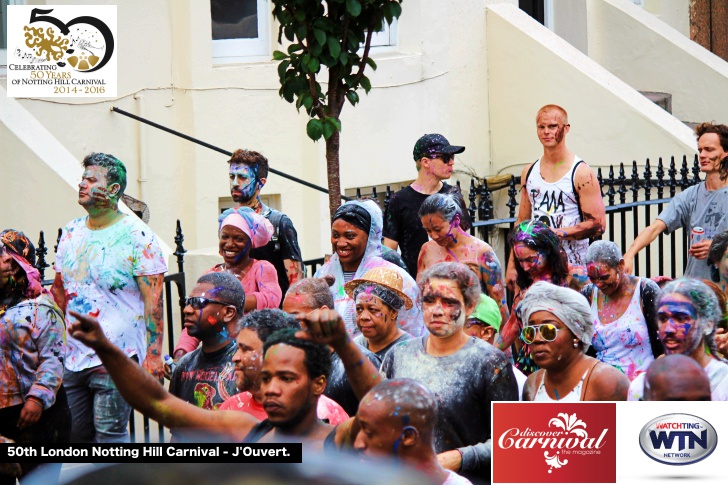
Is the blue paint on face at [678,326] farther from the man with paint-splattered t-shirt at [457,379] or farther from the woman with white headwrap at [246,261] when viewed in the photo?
the woman with white headwrap at [246,261]

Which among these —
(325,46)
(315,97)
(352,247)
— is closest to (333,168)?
(315,97)

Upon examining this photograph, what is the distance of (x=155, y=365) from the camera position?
22.2 ft

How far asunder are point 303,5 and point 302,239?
363 centimetres

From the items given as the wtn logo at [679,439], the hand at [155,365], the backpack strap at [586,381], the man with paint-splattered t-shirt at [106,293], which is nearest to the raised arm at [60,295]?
the man with paint-splattered t-shirt at [106,293]

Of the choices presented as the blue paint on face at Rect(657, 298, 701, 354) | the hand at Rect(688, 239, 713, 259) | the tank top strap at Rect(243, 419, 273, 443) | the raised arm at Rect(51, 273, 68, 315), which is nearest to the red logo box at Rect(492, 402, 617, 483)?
the blue paint on face at Rect(657, 298, 701, 354)

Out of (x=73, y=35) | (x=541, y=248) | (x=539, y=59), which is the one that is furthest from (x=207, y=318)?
(x=539, y=59)

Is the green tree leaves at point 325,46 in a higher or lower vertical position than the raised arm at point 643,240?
higher

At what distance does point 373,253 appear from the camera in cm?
686

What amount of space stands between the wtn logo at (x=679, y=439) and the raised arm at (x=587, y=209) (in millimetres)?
2499

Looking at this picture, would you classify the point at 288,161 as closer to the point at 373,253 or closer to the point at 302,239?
the point at 302,239

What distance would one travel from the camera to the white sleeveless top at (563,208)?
25.5 feet

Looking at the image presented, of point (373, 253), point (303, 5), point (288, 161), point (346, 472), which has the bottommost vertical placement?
point (346, 472)

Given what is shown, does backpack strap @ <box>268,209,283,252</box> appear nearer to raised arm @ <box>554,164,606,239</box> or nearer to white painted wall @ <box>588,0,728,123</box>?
raised arm @ <box>554,164,606,239</box>

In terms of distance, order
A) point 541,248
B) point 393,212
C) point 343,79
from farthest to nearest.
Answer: point 343,79 < point 393,212 < point 541,248
